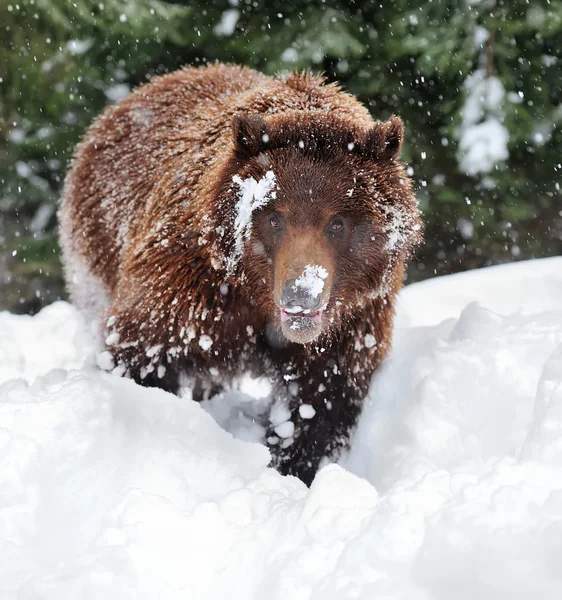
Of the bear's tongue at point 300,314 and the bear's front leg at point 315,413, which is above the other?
the bear's tongue at point 300,314

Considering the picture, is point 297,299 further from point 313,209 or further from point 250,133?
point 250,133

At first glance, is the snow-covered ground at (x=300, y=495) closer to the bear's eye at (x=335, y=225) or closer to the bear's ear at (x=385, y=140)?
the bear's eye at (x=335, y=225)

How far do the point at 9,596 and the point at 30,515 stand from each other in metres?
0.35

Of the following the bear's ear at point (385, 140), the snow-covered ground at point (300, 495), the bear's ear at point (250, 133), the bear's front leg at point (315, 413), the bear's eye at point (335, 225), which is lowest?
the bear's front leg at point (315, 413)

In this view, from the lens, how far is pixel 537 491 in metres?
2.15

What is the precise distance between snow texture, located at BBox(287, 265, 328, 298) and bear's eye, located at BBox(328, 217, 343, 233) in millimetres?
262

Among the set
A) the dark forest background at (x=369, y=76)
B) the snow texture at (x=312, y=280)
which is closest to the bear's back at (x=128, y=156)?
→ the snow texture at (x=312, y=280)

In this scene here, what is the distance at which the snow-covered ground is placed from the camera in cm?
205

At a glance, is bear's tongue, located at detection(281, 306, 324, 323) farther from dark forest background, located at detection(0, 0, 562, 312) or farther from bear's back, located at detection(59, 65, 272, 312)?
dark forest background, located at detection(0, 0, 562, 312)

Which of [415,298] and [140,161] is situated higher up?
[140,161]

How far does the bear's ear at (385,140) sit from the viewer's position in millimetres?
3449

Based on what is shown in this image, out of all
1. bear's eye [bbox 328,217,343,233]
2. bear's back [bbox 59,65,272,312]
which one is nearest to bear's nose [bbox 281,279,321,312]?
bear's eye [bbox 328,217,343,233]

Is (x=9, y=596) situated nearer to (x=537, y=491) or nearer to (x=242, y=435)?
(x=537, y=491)

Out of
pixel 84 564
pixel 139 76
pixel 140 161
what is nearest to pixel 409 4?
pixel 139 76
